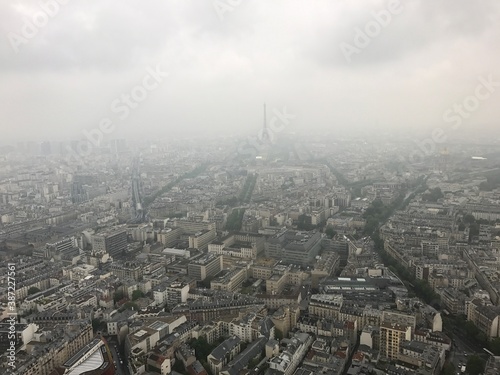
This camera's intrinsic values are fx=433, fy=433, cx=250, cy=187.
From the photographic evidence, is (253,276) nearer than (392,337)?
No

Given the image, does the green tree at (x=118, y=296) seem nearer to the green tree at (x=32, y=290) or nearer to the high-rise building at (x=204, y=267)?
the high-rise building at (x=204, y=267)

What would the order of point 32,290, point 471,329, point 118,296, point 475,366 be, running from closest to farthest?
point 475,366 → point 471,329 → point 118,296 → point 32,290

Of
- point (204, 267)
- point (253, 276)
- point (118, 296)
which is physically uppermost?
point (204, 267)


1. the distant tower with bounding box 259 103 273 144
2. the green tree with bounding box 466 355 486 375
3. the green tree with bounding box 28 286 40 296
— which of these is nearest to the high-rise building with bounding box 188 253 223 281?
the green tree with bounding box 28 286 40 296

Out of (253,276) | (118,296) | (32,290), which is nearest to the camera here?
(118,296)

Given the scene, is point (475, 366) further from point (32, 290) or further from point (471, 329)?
point (32, 290)

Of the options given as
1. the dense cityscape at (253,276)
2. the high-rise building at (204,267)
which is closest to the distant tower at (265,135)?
the dense cityscape at (253,276)

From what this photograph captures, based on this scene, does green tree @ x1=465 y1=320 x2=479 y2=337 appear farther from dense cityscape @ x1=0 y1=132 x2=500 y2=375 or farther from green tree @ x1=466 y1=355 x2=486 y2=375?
green tree @ x1=466 y1=355 x2=486 y2=375

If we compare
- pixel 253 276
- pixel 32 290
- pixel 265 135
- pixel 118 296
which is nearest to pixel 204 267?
pixel 253 276

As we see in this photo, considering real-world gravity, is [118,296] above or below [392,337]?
below
